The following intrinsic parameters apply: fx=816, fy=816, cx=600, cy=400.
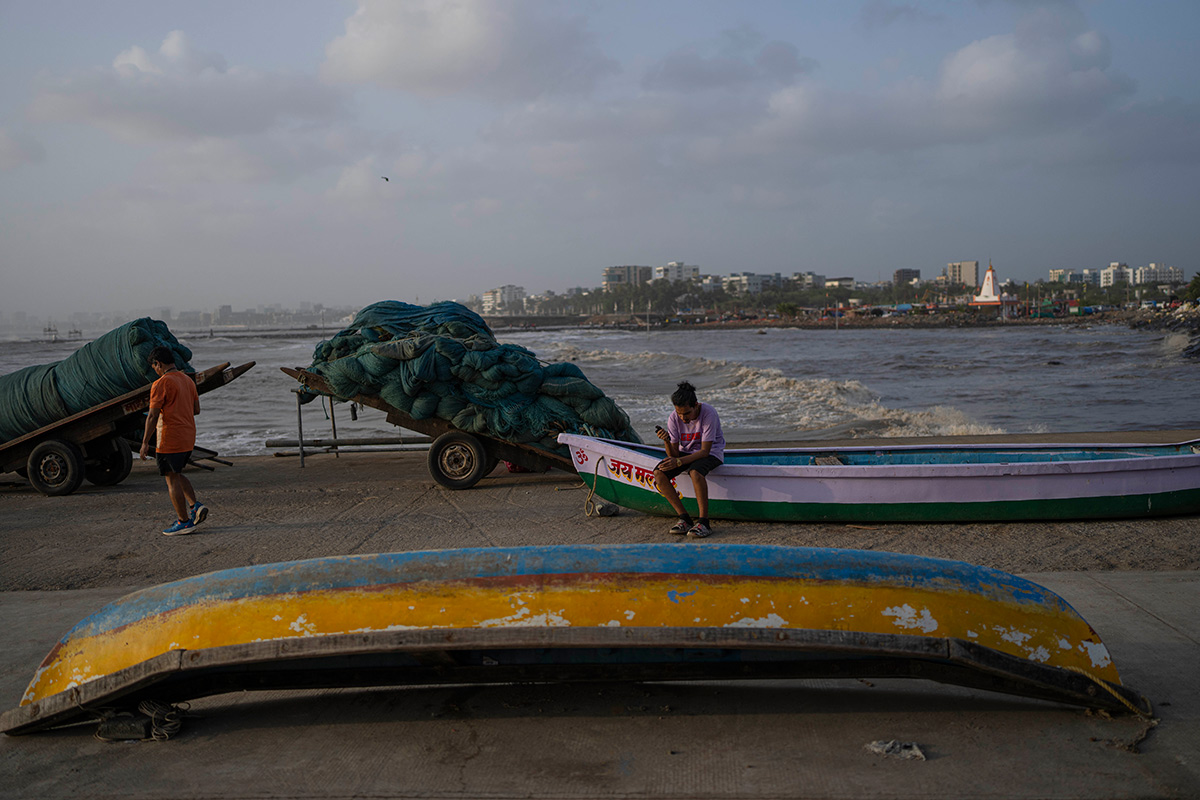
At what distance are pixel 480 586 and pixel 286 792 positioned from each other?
1061mm

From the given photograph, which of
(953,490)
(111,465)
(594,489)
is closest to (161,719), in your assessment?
(594,489)

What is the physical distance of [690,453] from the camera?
7.00 meters

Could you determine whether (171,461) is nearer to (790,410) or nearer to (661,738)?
Result: (661,738)

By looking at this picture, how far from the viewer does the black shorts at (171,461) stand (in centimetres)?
707

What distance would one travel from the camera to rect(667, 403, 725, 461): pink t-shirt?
273 inches

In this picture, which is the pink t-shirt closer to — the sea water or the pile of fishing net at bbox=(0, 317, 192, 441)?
the sea water

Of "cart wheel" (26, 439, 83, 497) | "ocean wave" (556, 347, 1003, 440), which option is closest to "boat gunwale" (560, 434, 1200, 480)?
"cart wheel" (26, 439, 83, 497)

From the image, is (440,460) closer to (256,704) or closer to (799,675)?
(256,704)

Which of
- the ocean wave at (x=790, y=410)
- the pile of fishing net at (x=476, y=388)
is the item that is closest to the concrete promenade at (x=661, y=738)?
the pile of fishing net at (x=476, y=388)

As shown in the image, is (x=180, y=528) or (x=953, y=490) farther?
(x=180, y=528)

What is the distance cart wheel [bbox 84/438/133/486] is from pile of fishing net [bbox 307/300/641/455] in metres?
2.81

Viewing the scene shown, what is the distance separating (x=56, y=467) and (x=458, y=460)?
15.1ft

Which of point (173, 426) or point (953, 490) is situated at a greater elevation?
point (173, 426)

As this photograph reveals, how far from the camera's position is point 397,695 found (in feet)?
13.2
